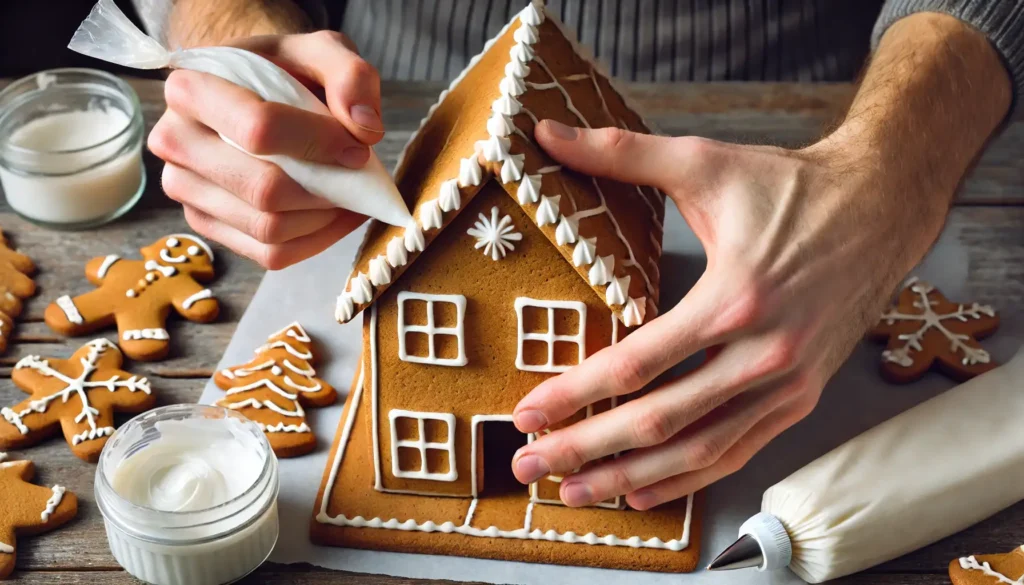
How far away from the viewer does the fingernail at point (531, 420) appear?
1210mm

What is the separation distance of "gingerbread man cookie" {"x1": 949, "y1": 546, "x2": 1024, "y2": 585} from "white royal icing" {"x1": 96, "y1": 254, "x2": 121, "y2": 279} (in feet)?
4.12

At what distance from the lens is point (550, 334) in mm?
1221

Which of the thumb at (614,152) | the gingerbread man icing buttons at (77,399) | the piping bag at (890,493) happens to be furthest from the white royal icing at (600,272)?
the gingerbread man icing buttons at (77,399)

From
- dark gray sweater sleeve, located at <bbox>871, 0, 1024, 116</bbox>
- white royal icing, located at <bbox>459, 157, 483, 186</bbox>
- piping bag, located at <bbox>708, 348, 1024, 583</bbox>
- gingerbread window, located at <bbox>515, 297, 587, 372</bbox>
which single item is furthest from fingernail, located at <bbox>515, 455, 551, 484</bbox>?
dark gray sweater sleeve, located at <bbox>871, 0, 1024, 116</bbox>

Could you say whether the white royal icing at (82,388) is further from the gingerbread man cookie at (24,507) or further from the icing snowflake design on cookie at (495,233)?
the icing snowflake design on cookie at (495,233)

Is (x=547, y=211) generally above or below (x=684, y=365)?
above

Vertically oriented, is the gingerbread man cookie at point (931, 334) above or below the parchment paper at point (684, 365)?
above

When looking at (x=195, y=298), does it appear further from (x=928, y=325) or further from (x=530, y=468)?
(x=928, y=325)

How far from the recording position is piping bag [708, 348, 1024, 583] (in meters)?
1.25

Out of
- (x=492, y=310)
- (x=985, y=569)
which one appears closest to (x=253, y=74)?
(x=492, y=310)

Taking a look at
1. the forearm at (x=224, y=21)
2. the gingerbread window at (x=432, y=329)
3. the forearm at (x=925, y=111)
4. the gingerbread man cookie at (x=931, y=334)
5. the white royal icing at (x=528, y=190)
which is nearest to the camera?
the white royal icing at (x=528, y=190)

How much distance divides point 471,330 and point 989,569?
0.66m

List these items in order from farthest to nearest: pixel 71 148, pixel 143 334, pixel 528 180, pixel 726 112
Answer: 1. pixel 726 112
2. pixel 71 148
3. pixel 143 334
4. pixel 528 180

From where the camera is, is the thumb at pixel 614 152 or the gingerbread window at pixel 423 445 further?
the gingerbread window at pixel 423 445
